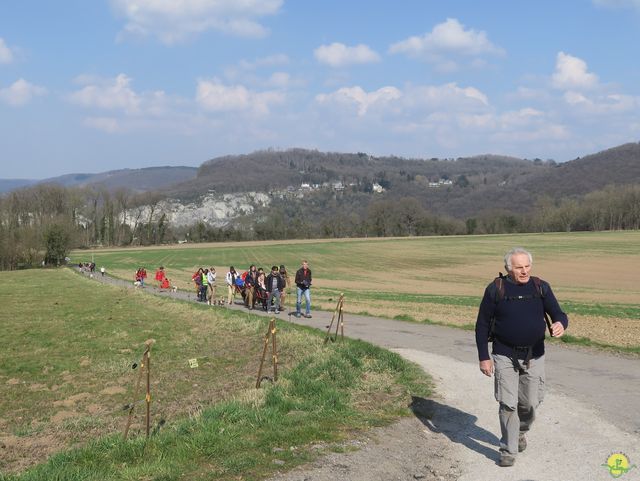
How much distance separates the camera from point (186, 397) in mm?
11070

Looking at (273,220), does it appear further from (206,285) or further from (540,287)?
(540,287)

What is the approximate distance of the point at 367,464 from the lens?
19.4 ft

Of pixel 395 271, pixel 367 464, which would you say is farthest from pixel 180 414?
pixel 395 271

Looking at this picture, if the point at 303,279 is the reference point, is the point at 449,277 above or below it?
below

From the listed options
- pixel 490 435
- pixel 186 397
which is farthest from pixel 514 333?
pixel 186 397

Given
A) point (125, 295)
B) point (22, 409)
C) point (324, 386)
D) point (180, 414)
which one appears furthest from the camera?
point (125, 295)

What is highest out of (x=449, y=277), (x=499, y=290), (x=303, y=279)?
(x=499, y=290)

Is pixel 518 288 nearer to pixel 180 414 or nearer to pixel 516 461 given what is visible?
pixel 516 461

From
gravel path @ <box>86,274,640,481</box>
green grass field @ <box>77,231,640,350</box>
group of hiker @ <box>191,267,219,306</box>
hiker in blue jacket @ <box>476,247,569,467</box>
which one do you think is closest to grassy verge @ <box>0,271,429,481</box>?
gravel path @ <box>86,274,640,481</box>

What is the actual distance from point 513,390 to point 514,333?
619 millimetres

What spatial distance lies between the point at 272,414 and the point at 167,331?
12.1 m

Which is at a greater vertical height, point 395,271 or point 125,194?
point 125,194

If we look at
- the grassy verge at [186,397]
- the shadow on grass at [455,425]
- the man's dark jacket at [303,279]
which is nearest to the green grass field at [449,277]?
the man's dark jacket at [303,279]

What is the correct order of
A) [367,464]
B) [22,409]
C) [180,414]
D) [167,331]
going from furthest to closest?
[167,331] → [22,409] → [180,414] → [367,464]
